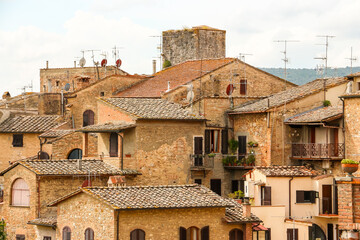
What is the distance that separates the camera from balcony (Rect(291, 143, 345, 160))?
1825 inches

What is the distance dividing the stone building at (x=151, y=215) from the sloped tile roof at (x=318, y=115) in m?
8.03

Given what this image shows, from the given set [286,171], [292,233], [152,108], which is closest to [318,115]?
[286,171]

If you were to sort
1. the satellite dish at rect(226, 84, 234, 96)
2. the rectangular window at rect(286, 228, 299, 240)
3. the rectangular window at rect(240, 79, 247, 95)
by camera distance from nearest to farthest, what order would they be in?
1. the rectangular window at rect(286, 228, 299, 240)
2. the satellite dish at rect(226, 84, 234, 96)
3. the rectangular window at rect(240, 79, 247, 95)

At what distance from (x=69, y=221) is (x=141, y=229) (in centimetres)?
376

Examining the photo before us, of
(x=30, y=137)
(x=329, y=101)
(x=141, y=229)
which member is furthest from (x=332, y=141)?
(x=30, y=137)

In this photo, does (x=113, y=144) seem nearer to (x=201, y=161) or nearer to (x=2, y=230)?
(x=201, y=161)

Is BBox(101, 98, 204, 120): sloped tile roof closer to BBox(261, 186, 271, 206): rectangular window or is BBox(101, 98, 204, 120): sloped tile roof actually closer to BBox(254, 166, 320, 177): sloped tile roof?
BBox(254, 166, 320, 177): sloped tile roof

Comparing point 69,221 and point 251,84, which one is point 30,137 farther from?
point 69,221

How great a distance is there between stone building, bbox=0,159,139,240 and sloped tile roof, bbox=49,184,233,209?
11.7 feet

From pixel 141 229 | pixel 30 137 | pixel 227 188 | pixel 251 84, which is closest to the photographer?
pixel 141 229

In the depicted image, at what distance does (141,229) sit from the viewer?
3831cm

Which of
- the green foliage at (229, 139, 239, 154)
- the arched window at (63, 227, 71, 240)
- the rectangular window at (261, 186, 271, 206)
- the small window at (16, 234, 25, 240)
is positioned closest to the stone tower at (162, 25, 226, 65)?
the green foliage at (229, 139, 239, 154)

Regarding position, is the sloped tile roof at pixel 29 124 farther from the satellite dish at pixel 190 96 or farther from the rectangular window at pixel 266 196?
the rectangular window at pixel 266 196

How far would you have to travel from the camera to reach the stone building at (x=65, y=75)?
236ft
